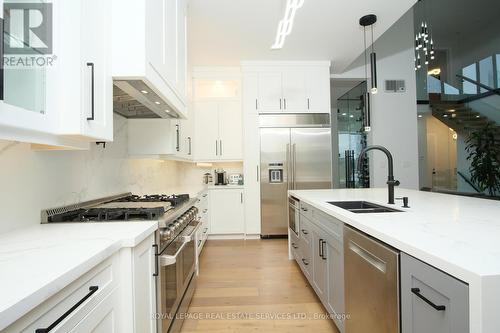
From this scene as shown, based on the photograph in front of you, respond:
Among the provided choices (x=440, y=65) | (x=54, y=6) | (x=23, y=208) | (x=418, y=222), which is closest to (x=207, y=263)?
(x=23, y=208)

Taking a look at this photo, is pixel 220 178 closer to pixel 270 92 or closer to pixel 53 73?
pixel 270 92

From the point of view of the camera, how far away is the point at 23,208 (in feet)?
4.11

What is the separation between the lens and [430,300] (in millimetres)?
831

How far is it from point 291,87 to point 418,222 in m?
3.36

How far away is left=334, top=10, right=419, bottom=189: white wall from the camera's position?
15.5 ft

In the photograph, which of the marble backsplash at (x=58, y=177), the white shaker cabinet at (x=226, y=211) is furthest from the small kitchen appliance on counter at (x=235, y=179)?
the marble backsplash at (x=58, y=177)

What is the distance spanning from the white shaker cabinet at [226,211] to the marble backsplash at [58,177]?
58.1 inches

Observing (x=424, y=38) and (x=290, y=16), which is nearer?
(x=290, y=16)

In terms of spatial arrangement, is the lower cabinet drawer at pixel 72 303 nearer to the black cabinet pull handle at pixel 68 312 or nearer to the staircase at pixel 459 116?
the black cabinet pull handle at pixel 68 312

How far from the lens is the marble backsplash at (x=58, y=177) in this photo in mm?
1183

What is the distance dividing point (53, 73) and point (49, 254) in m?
0.67

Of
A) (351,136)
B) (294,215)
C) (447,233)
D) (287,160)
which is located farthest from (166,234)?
(351,136)

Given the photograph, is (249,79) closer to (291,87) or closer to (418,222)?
(291,87)
